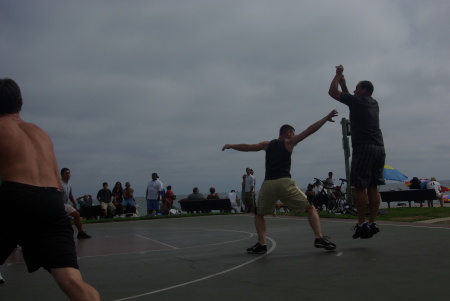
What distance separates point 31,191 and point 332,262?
3764mm

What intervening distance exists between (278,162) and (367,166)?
120 centimetres

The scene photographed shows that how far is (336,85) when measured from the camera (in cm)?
691

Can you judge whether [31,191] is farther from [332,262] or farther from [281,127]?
[281,127]

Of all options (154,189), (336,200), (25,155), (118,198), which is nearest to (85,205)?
(118,198)

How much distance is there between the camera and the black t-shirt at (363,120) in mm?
6746

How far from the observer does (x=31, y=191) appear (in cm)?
295

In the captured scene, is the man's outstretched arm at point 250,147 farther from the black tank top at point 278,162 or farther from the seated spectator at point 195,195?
the seated spectator at point 195,195

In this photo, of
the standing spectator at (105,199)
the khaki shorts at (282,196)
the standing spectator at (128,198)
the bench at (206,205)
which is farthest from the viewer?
the bench at (206,205)

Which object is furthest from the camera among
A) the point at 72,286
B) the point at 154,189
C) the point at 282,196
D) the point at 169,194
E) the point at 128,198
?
the point at 169,194

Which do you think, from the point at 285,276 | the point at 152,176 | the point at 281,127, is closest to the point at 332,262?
the point at 285,276

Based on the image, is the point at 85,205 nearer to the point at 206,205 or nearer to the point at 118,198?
the point at 118,198

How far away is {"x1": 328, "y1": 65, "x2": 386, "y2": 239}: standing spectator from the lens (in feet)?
21.8

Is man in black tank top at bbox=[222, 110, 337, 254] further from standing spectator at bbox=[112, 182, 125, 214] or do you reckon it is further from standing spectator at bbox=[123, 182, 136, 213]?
standing spectator at bbox=[112, 182, 125, 214]

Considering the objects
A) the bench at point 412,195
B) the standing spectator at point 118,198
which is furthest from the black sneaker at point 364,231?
the standing spectator at point 118,198
